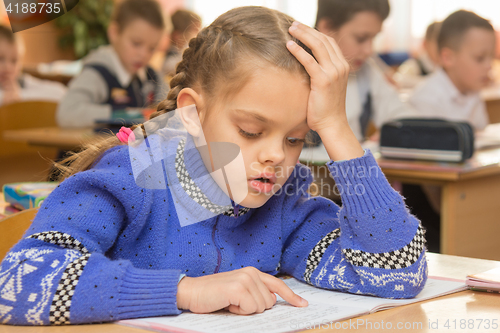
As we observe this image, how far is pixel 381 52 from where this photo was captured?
7.19 m

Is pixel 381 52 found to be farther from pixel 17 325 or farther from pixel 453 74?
pixel 17 325

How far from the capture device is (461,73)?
8.90 feet

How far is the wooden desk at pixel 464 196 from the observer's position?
159cm

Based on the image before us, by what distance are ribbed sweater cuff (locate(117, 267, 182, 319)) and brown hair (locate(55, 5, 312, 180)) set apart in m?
0.24

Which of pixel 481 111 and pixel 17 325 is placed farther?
pixel 481 111

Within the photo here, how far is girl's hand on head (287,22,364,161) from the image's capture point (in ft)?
2.64

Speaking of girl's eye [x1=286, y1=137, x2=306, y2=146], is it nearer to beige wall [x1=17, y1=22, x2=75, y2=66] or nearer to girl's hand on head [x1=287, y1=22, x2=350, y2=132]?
girl's hand on head [x1=287, y1=22, x2=350, y2=132]

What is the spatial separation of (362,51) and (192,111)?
155 centimetres

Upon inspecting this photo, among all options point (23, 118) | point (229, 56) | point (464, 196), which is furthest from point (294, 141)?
point (23, 118)

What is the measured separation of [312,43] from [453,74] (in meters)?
2.14

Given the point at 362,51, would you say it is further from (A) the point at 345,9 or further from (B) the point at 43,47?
(B) the point at 43,47

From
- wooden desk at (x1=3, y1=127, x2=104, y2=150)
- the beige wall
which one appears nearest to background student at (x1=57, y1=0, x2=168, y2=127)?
wooden desk at (x1=3, y1=127, x2=104, y2=150)

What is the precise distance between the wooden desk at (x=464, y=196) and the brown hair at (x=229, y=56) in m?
0.73

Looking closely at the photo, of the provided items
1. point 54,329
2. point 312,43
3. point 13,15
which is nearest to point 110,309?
point 54,329
